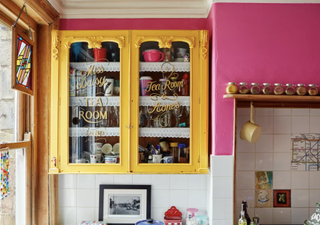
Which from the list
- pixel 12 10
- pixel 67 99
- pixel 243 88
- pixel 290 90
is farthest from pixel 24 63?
pixel 290 90

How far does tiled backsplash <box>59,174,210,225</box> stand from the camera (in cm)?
251

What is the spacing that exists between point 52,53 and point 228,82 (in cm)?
126

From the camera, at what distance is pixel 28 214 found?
2.24 meters

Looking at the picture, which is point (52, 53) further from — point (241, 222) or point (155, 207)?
point (241, 222)

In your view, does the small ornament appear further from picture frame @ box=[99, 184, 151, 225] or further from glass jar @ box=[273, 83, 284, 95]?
picture frame @ box=[99, 184, 151, 225]

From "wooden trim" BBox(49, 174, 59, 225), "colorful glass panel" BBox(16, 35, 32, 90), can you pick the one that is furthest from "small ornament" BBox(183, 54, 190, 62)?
"wooden trim" BBox(49, 174, 59, 225)

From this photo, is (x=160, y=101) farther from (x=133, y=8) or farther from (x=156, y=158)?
(x=133, y=8)

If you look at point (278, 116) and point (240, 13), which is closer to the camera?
point (240, 13)

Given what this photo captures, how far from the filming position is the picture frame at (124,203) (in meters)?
2.48

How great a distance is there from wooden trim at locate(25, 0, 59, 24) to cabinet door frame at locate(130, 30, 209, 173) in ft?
2.05

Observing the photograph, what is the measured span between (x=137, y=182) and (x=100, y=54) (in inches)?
41.3

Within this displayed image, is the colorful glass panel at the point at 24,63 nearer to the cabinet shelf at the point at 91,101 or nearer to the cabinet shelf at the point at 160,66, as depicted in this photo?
the cabinet shelf at the point at 91,101

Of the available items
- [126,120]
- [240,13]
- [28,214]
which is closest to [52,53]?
[126,120]

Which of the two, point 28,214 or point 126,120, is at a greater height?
point 126,120
